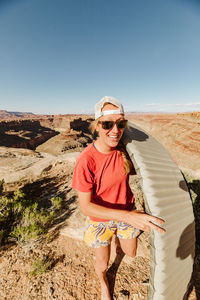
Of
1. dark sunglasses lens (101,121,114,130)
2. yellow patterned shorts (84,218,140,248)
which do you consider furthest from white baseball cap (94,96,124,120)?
yellow patterned shorts (84,218,140,248)

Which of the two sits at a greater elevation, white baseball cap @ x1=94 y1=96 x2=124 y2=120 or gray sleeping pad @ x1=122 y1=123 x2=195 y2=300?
white baseball cap @ x1=94 y1=96 x2=124 y2=120

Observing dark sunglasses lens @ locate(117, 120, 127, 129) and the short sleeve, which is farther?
dark sunglasses lens @ locate(117, 120, 127, 129)

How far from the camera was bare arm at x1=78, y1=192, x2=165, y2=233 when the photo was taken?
4.03 feet

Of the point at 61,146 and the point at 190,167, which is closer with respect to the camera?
the point at 190,167

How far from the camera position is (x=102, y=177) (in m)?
1.55

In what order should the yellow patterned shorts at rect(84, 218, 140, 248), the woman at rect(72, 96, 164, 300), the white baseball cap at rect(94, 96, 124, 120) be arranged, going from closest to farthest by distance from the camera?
the woman at rect(72, 96, 164, 300) → the white baseball cap at rect(94, 96, 124, 120) → the yellow patterned shorts at rect(84, 218, 140, 248)

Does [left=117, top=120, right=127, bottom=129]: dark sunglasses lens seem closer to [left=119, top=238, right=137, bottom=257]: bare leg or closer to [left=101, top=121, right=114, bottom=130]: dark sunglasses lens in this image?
[left=101, top=121, right=114, bottom=130]: dark sunglasses lens

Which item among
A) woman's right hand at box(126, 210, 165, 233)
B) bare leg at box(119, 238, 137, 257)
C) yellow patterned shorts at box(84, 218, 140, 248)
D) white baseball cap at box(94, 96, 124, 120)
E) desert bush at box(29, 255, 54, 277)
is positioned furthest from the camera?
desert bush at box(29, 255, 54, 277)

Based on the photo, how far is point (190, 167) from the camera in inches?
227

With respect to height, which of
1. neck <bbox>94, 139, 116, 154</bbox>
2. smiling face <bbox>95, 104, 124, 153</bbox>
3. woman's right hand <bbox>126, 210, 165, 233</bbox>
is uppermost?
smiling face <bbox>95, 104, 124, 153</bbox>

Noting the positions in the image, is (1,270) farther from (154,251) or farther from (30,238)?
(154,251)

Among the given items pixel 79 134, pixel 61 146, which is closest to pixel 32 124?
pixel 79 134

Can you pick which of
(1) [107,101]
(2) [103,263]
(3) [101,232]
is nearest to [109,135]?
(1) [107,101]

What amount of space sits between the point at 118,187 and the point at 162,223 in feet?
2.00
